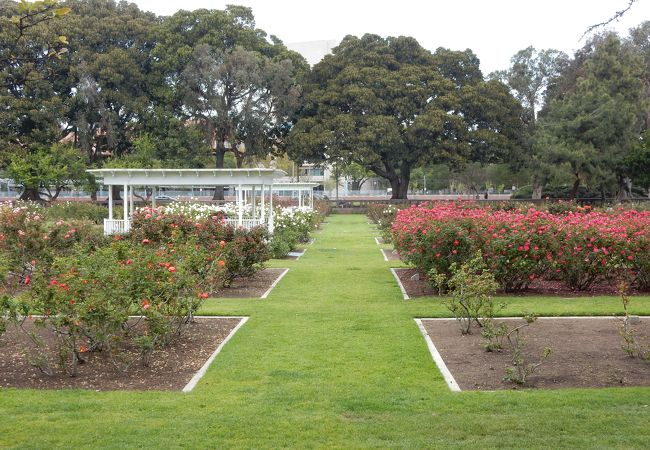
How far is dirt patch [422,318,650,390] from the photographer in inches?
262

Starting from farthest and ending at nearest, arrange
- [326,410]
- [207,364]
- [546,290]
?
1. [546,290]
2. [207,364]
3. [326,410]

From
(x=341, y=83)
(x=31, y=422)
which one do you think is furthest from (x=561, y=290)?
→ (x=341, y=83)

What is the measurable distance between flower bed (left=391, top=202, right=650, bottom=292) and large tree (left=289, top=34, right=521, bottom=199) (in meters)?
32.5

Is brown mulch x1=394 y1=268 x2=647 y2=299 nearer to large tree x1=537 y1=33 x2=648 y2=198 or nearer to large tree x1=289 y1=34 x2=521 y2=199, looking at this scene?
large tree x1=537 y1=33 x2=648 y2=198

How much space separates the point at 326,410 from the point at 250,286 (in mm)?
8663

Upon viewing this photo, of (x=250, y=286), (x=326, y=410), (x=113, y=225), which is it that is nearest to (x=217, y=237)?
(x=250, y=286)

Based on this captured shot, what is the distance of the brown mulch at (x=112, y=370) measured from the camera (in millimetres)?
6770

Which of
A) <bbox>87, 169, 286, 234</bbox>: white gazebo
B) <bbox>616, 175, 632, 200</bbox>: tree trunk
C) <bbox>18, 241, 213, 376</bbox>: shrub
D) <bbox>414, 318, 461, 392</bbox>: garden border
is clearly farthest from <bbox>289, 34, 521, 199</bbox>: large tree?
<bbox>18, 241, 213, 376</bbox>: shrub

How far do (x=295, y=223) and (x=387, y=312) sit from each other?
15.4m

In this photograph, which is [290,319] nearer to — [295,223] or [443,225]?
[443,225]

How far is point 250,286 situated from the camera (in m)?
14.3

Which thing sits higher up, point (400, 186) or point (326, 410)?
point (400, 186)

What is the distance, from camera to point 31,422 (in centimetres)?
554

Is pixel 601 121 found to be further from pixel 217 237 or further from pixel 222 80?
pixel 217 237
